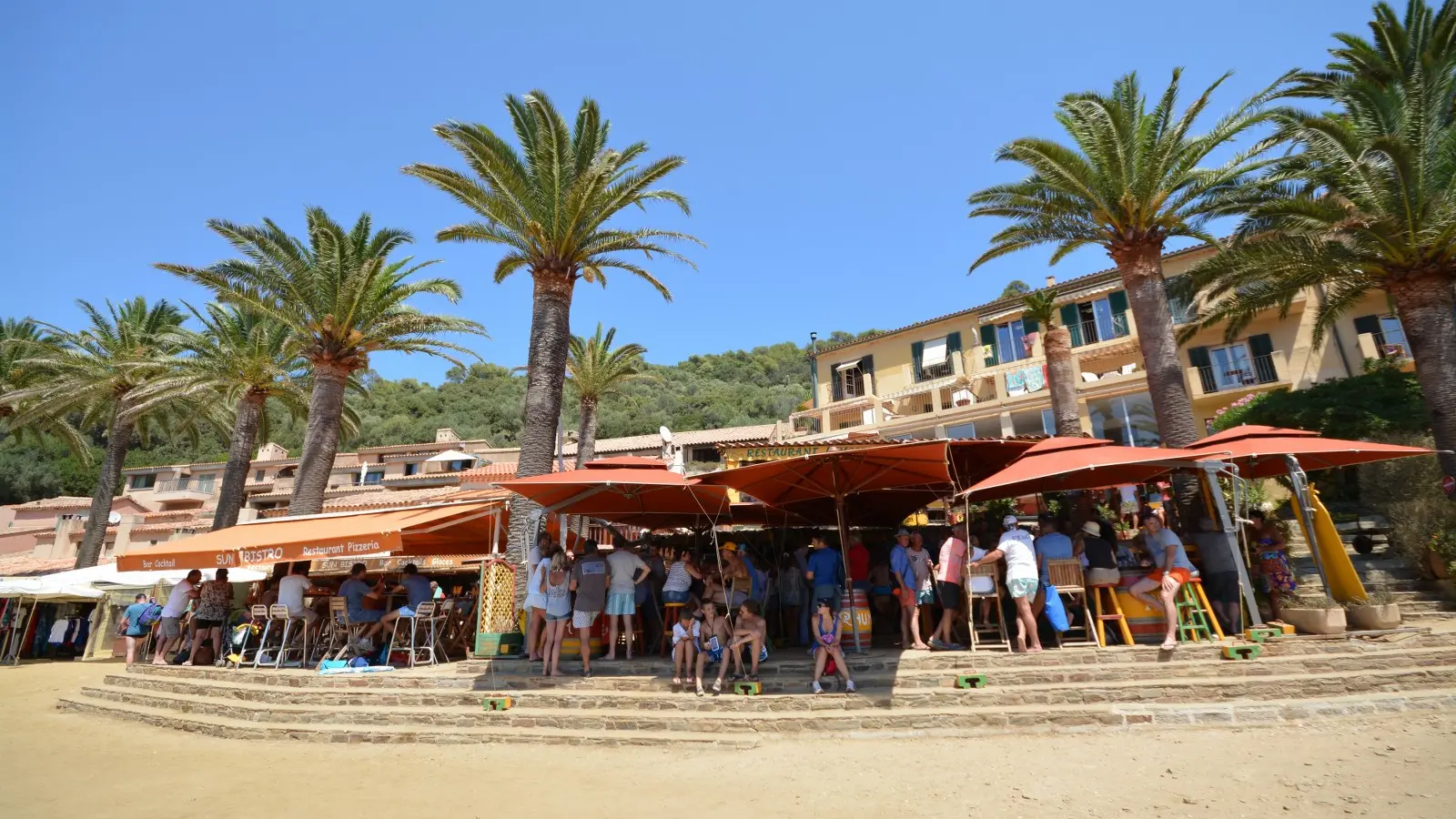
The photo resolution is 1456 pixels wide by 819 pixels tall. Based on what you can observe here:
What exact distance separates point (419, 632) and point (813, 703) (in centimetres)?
752

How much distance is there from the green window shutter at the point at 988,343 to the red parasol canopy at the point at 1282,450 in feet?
65.0

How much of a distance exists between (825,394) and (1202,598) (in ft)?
89.3

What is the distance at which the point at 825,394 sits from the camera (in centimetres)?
3597

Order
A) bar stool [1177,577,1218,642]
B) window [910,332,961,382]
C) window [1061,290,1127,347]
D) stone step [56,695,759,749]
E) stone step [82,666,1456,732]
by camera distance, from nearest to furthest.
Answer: stone step [82,666,1456,732] → stone step [56,695,759,749] → bar stool [1177,577,1218,642] → window [1061,290,1127,347] → window [910,332,961,382]

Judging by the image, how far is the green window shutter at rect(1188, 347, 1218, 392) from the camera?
26.1 m

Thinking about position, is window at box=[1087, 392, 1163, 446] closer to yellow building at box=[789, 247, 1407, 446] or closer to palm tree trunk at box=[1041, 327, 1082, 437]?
yellow building at box=[789, 247, 1407, 446]

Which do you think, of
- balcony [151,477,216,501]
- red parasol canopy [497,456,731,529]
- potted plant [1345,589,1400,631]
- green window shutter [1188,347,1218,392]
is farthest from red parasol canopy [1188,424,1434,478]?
balcony [151,477,216,501]

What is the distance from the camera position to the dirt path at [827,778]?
5.30m

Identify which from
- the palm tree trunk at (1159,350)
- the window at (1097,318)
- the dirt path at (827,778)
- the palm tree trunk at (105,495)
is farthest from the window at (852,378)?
the palm tree trunk at (105,495)

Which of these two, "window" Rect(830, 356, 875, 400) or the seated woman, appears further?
"window" Rect(830, 356, 875, 400)

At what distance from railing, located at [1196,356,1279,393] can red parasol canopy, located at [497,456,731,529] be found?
22.3m

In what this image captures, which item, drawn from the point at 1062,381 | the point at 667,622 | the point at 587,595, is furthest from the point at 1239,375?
the point at 587,595

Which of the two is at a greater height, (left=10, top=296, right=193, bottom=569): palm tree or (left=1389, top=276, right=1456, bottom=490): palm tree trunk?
(left=10, top=296, right=193, bottom=569): palm tree

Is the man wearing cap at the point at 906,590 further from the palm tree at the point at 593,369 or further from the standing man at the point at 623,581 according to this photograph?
the palm tree at the point at 593,369
